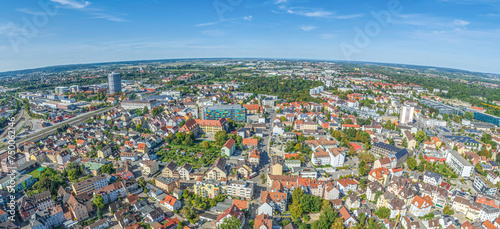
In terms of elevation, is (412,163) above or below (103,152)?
above

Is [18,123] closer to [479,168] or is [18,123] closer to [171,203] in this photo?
[171,203]

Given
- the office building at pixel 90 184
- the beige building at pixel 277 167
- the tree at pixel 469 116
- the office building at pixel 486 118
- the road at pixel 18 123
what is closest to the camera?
the office building at pixel 90 184

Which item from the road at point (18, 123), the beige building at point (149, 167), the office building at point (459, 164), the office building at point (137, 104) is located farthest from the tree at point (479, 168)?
the road at point (18, 123)

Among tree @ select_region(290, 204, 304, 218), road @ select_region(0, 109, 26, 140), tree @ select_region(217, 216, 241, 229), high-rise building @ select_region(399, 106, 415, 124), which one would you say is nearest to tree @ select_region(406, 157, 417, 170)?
tree @ select_region(290, 204, 304, 218)

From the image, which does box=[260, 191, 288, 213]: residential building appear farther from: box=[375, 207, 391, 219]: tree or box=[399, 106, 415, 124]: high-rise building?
box=[399, 106, 415, 124]: high-rise building

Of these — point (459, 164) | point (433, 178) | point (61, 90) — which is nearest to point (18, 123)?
point (61, 90)

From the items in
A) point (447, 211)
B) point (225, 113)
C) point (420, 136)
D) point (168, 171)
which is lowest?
point (447, 211)

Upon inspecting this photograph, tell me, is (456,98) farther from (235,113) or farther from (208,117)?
(208,117)

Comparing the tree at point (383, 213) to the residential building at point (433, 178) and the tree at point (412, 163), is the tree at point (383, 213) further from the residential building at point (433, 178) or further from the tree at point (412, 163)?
the tree at point (412, 163)
